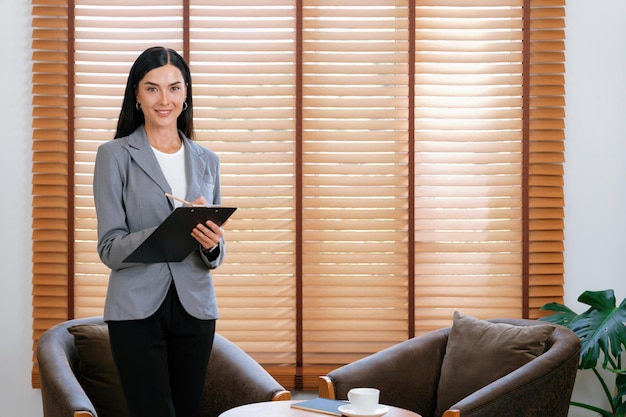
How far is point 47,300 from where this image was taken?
3658 mm

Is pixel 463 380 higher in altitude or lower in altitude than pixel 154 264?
lower

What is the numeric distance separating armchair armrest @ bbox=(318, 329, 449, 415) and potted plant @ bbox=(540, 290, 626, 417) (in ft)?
1.85

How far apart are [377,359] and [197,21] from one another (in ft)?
5.91

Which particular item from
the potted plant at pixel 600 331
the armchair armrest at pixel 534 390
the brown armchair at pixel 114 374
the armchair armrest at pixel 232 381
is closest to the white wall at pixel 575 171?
the potted plant at pixel 600 331

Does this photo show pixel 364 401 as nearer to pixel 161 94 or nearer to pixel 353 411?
pixel 353 411

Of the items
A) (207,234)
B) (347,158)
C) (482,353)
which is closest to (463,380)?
(482,353)

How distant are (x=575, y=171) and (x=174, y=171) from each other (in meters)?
2.17

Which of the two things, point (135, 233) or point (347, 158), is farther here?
point (347, 158)

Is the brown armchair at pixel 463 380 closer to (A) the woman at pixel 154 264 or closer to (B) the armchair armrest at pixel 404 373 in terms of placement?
(B) the armchair armrest at pixel 404 373

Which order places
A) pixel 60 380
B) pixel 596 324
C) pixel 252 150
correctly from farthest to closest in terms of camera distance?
pixel 252 150
pixel 596 324
pixel 60 380

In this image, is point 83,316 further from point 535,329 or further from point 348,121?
point 535,329

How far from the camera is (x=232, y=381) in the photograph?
3100 millimetres

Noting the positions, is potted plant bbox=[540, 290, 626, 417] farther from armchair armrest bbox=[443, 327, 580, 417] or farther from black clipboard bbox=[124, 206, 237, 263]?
black clipboard bbox=[124, 206, 237, 263]

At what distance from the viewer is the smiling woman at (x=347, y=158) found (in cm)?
367
